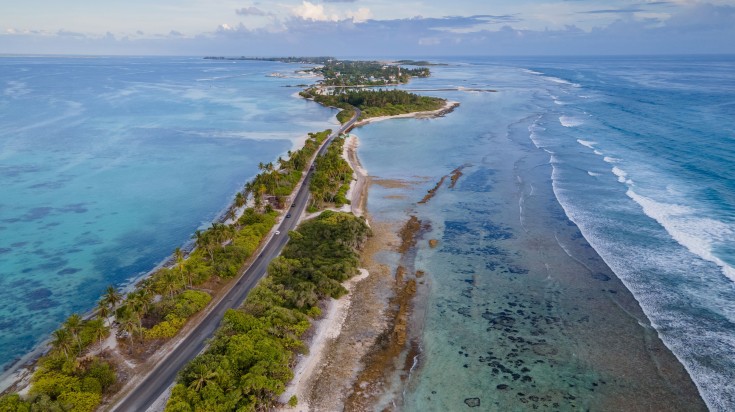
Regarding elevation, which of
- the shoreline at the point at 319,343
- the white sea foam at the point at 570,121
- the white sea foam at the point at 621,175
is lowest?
the shoreline at the point at 319,343

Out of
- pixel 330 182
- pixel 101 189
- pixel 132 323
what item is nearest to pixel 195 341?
pixel 132 323

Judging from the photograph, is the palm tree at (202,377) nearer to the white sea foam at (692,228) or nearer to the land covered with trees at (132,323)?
the land covered with trees at (132,323)

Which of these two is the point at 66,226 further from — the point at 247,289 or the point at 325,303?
the point at 325,303

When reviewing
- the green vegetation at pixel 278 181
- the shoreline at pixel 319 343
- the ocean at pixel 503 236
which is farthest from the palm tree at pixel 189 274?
the green vegetation at pixel 278 181

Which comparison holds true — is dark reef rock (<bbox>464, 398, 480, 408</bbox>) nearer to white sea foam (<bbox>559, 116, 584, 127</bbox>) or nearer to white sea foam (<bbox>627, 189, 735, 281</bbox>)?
white sea foam (<bbox>627, 189, 735, 281</bbox>)

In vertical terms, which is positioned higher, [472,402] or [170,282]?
Answer: [170,282]

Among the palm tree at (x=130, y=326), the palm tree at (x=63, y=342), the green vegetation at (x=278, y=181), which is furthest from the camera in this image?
the green vegetation at (x=278, y=181)

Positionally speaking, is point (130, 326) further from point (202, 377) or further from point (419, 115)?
point (419, 115)
